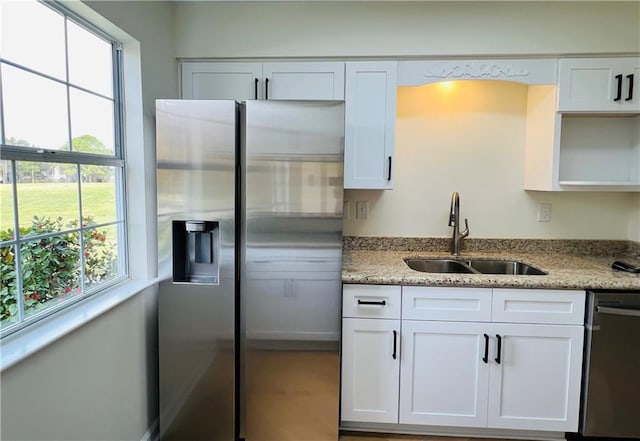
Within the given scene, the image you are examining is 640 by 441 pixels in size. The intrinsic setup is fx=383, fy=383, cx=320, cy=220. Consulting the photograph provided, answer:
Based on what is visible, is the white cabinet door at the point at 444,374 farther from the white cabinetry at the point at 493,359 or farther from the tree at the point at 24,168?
the tree at the point at 24,168

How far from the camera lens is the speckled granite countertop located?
195 cm

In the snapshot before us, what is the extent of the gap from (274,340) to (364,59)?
5.49 feet


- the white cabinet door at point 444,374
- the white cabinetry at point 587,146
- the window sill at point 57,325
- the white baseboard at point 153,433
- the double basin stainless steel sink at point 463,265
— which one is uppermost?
the white cabinetry at point 587,146

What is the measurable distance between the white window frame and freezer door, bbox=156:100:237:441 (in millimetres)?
187

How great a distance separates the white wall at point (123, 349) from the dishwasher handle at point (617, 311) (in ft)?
7.55

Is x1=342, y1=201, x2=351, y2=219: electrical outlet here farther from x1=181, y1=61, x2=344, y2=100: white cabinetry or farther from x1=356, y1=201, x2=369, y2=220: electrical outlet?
x1=181, y1=61, x2=344, y2=100: white cabinetry

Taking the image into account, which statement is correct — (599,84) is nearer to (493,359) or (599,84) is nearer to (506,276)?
(506,276)

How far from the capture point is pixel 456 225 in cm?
250

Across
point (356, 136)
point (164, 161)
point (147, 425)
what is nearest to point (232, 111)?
point (164, 161)

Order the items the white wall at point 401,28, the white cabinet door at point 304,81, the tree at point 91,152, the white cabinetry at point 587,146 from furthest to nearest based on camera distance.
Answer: the white cabinetry at point 587,146, the white cabinet door at point 304,81, the white wall at point 401,28, the tree at point 91,152

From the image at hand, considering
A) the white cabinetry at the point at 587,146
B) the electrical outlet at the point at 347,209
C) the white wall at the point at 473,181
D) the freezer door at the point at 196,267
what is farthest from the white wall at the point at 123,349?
the white cabinetry at the point at 587,146

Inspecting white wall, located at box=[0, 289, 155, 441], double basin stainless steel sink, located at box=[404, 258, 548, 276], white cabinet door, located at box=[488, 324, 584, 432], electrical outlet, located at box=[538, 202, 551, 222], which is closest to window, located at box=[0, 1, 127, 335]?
white wall, located at box=[0, 289, 155, 441]

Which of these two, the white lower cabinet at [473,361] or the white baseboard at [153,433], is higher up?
the white lower cabinet at [473,361]

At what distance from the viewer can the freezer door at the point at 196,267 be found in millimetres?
1855
